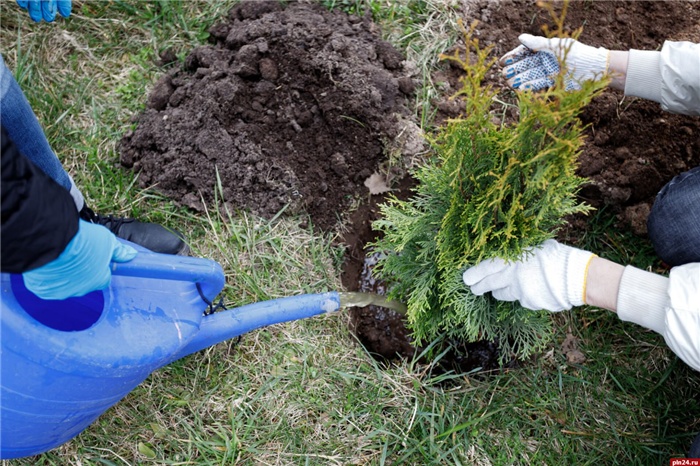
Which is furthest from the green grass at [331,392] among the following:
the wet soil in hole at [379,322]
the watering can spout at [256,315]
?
the watering can spout at [256,315]

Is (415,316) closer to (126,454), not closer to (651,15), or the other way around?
(126,454)

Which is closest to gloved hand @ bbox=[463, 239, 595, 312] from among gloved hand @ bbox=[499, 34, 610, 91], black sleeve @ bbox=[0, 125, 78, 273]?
gloved hand @ bbox=[499, 34, 610, 91]

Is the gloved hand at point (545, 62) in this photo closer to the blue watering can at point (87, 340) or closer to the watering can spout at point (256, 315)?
the watering can spout at point (256, 315)

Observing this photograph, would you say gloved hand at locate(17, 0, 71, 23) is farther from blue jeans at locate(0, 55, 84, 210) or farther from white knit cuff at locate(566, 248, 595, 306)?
white knit cuff at locate(566, 248, 595, 306)

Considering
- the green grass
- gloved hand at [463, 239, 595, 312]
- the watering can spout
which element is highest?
gloved hand at [463, 239, 595, 312]

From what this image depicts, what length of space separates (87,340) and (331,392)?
4.09 feet

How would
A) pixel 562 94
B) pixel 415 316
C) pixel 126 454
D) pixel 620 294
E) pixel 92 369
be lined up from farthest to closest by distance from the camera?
pixel 126 454 → pixel 415 316 → pixel 620 294 → pixel 92 369 → pixel 562 94

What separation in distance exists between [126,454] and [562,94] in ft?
8.12

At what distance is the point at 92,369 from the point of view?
160 centimetres

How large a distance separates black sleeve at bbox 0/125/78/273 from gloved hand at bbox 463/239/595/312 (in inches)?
58.8

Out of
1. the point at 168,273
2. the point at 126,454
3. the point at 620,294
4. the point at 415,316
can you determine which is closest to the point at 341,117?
the point at 415,316

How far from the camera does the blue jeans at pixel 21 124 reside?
1874mm

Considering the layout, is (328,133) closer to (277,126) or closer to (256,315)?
(277,126)

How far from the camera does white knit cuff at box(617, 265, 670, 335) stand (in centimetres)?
182
